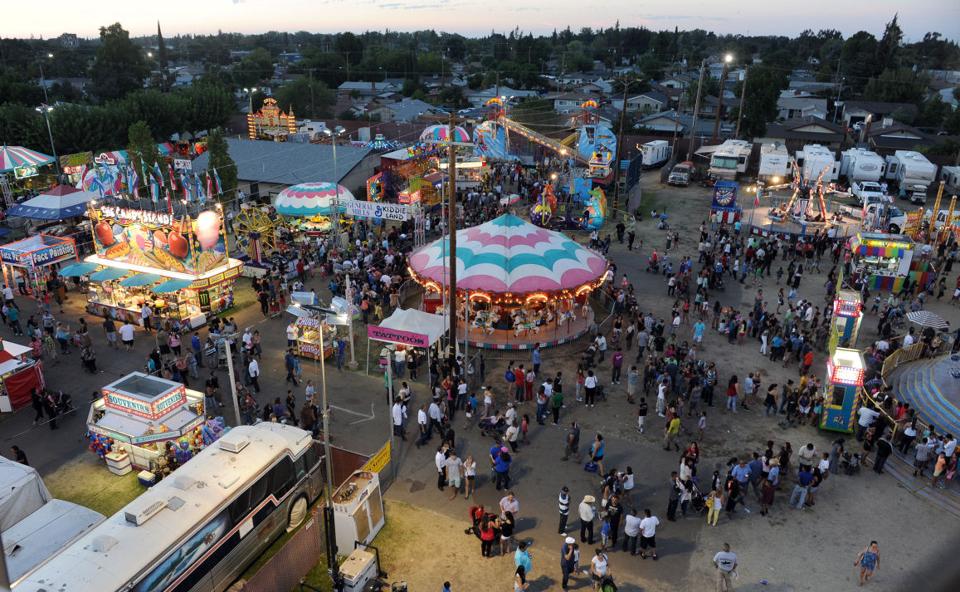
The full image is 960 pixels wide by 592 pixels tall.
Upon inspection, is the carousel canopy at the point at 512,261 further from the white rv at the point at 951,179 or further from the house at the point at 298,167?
the white rv at the point at 951,179

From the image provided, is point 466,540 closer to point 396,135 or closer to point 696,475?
point 696,475

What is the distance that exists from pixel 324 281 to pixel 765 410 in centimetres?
1703

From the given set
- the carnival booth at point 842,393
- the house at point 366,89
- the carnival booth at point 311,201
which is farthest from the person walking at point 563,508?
the house at point 366,89

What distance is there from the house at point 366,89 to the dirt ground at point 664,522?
76561 mm

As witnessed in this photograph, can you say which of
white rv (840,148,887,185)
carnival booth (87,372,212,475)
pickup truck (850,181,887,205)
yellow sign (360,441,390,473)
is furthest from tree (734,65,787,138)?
carnival booth (87,372,212,475)

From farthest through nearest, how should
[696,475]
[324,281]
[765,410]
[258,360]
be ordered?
[324,281] → [258,360] → [765,410] → [696,475]

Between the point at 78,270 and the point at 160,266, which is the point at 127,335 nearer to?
the point at 160,266

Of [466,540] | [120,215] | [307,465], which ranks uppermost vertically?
[120,215]

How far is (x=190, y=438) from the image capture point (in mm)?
15070

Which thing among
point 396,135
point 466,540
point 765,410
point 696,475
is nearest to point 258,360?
point 466,540

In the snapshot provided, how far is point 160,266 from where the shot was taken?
23.1 m

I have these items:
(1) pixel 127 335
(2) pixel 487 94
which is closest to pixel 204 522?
(1) pixel 127 335

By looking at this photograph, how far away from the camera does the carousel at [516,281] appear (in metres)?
20.7

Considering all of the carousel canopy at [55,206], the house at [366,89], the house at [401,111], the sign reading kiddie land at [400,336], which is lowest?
the sign reading kiddie land at [400,336]
